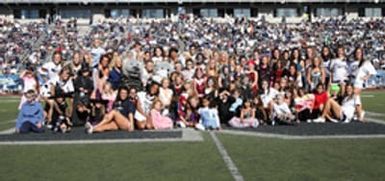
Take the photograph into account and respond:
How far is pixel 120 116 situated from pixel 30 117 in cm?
176

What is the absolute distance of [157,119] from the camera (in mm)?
12656

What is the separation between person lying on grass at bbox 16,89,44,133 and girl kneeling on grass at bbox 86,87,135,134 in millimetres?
1085

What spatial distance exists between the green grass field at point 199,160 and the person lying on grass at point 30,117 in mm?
2107

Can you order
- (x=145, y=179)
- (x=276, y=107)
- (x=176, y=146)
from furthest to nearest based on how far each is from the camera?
(x=276, y=107), (x=176, y=146), (x=145, y=179)

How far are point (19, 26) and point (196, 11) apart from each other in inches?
583

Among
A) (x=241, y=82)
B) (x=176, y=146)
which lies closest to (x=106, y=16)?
(x=241, y=82)

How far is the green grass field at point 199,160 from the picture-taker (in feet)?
24.9

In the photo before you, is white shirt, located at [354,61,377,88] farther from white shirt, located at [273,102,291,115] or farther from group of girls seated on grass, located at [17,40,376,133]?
white shirt, located at [273,102,291,115]

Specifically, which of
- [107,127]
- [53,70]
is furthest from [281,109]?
[53,70]

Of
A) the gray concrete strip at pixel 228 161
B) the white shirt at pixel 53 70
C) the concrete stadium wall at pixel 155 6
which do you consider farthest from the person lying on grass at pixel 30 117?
the concrete stadium wall at pixel 155 6

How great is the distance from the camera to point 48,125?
1317cm

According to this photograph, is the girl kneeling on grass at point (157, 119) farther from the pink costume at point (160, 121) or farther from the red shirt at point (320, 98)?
the red shirt at point (320, 98)

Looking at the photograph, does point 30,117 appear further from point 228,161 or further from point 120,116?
point 228,161

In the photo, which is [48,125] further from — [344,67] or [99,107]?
[344,67]
